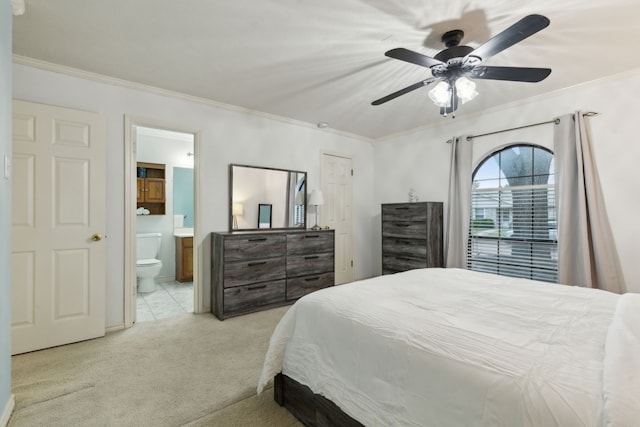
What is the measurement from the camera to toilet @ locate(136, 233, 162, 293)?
4262 mm

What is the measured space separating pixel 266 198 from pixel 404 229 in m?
1.99

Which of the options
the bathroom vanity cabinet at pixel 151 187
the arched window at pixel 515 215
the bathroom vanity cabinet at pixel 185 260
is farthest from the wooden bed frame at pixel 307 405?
the bathroom vanity cabinet at pixel 151 187

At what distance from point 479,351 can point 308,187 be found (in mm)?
3524

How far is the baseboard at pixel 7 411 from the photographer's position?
1.62 metres

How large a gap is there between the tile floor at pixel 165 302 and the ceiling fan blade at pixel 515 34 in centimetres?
377

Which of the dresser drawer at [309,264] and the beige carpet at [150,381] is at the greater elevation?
the dresser drawer at [309,264]

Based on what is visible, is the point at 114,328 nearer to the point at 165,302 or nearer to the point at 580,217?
the point at 165,302

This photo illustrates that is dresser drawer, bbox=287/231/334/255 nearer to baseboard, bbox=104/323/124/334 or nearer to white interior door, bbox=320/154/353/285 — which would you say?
white interior door, bbox=320/154/353/285

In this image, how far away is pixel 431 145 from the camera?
4.38 metres

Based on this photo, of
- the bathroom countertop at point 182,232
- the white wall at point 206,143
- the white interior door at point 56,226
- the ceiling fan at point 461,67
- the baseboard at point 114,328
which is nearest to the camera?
the ceiling fan at point 461,67

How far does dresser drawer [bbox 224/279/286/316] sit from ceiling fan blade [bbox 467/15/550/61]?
2.97m

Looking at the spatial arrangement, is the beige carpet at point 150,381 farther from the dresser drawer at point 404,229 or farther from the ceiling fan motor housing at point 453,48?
the ceiling fan motor housing at point 453,48

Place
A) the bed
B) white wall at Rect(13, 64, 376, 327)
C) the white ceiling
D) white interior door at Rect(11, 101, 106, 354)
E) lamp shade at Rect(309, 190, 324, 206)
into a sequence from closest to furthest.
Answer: the bed
the white ceiling
white interior door at Rect(11, 101, 106, 354)
white wall at Rect(13, 64, 376, 327)
lamp shade at Rect(309, 190, 324, 206)

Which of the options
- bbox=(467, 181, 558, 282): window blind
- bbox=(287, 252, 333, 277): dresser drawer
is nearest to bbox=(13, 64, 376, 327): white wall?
bbox=(287, 252, 333, 277): dresser drawer
